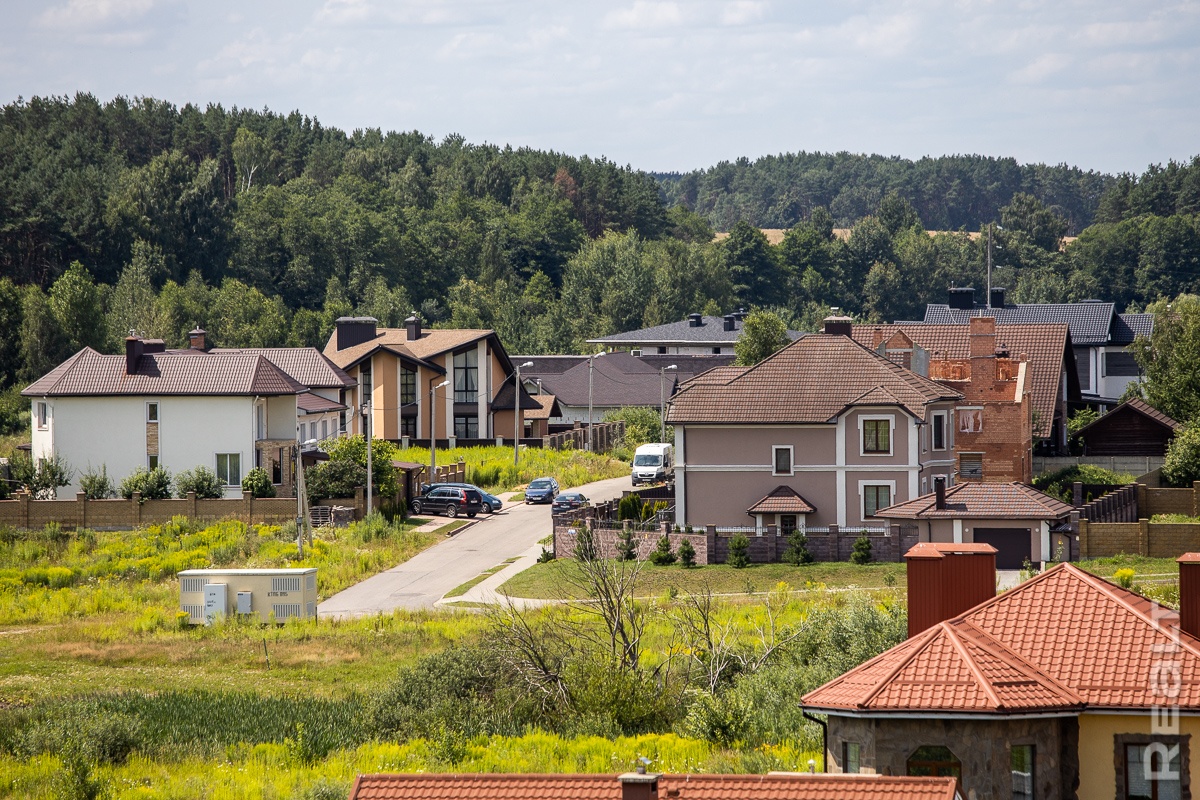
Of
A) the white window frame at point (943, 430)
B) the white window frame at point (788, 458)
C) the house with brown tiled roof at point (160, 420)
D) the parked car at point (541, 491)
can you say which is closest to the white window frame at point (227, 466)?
the house with brown tiled roof at point (160, 420)

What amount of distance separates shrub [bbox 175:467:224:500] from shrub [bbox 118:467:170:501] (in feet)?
1.82

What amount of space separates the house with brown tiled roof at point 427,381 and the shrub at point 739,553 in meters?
32.9

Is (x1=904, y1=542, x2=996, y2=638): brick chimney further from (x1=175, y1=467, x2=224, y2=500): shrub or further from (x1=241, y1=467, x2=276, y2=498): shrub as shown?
(x1=175, y1=467, x2=224, y2=500): shrub

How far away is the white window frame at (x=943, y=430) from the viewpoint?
54.0 metres

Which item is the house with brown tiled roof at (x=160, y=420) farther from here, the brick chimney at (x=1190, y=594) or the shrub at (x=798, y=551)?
the brick chimney at (x=1190, y=594)

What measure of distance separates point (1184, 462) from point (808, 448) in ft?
56.1

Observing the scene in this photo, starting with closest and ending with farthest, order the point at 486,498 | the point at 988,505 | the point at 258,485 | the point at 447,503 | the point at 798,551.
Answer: the point at 988,505
the point at 798,551
the point at 258,485
the point at 447,503
the point at 486,498

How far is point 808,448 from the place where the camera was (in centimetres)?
5325

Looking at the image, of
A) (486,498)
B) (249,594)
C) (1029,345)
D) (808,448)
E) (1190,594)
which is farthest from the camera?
(1029,345)

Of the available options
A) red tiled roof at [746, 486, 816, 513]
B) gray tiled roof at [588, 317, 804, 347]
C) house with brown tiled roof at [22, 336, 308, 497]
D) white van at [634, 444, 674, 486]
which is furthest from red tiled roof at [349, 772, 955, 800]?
gray tiled roof at [588, 317, 804, 347]

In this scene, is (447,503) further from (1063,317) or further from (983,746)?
(1063,317)

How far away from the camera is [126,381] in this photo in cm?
6312

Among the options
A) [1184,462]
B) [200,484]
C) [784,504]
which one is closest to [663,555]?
[784,504]

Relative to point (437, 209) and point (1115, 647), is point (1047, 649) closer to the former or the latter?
point (1115, 647)
